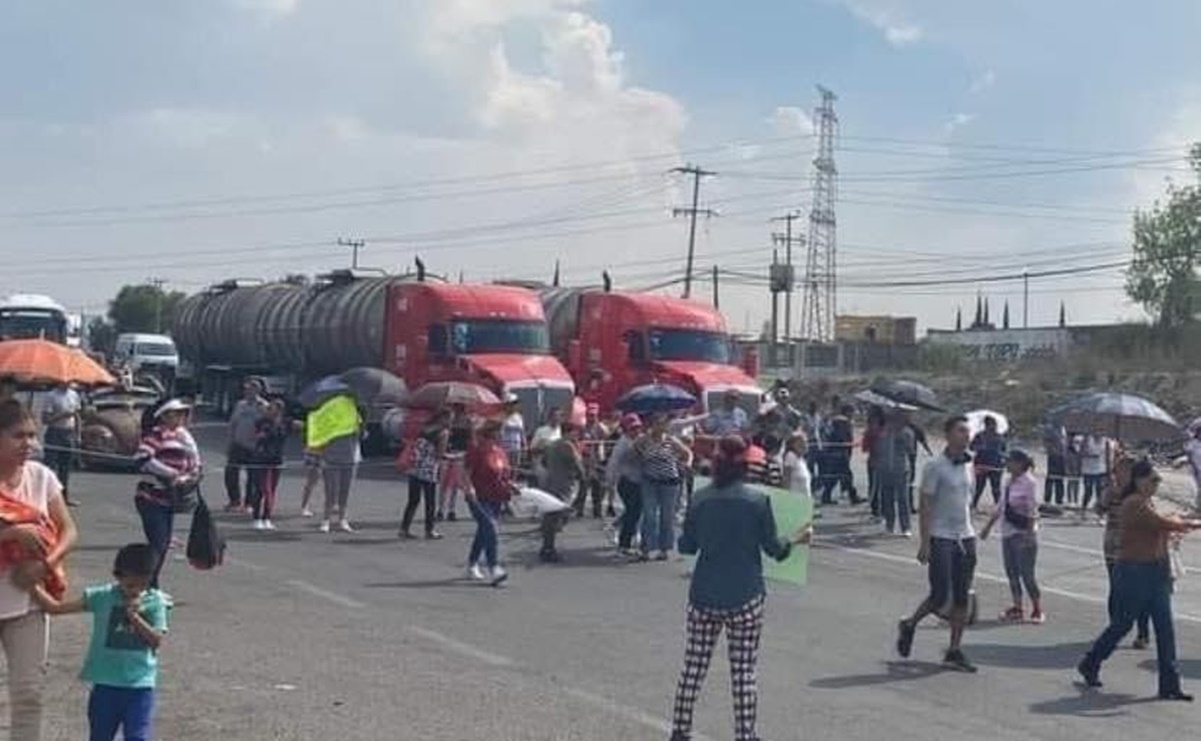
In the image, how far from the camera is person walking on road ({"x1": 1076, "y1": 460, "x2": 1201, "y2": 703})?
13.0m

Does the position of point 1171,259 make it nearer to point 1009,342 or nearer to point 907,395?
point 1009,342

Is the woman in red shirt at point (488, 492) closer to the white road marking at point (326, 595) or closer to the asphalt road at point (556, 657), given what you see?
the asphalt road at point (556, 657)

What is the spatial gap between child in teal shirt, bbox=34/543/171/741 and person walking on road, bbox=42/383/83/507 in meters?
15.8

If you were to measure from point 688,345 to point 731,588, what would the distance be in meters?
26.7

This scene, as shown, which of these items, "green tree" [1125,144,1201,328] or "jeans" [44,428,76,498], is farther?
"green tree" [1125,144,1201,328]

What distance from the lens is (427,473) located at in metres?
22.1

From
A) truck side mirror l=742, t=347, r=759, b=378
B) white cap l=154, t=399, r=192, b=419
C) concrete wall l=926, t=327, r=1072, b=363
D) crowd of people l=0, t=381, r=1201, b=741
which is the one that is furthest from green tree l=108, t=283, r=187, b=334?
white cap l=154, t=399, r=192, b=419

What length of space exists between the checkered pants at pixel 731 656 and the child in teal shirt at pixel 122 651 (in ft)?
9.90

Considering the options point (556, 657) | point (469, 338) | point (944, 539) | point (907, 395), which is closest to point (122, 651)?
point (556, 657)

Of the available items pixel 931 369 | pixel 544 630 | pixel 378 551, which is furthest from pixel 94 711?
pixel 931 369

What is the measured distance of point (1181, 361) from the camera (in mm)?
74500

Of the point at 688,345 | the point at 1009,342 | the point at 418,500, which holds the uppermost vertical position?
the point at 1009,342

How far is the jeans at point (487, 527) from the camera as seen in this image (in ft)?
57.9

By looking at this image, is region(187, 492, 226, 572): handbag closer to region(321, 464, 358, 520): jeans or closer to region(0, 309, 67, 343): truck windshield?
region(321, 464, 358, 520): jeans
